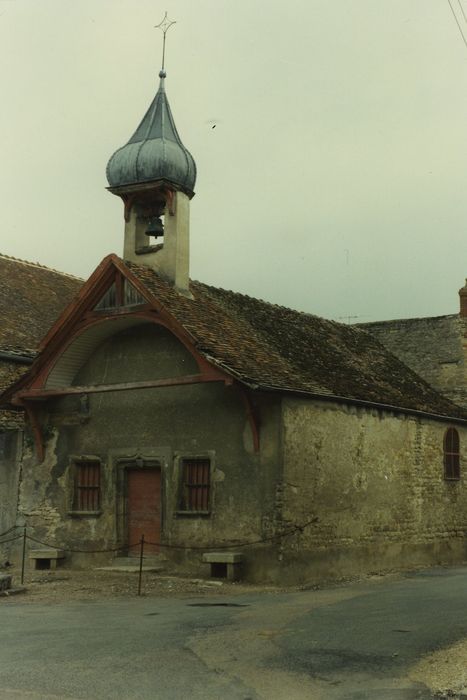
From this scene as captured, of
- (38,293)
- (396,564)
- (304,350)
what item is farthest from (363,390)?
(38,293)

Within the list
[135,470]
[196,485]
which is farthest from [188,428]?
[135,470]

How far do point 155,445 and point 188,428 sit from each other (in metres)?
0.89

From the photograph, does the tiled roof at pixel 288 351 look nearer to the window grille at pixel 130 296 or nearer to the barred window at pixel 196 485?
the window grille at pixel 130 296

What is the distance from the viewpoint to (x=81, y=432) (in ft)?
65.4

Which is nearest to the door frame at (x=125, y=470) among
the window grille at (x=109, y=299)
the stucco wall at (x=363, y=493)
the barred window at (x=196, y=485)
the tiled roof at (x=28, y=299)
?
the barred window at (x=196, y=485)

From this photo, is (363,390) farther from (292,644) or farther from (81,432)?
(292,644)

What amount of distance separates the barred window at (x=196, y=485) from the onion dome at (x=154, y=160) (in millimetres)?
5910

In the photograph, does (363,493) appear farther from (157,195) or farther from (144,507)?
(157,195)

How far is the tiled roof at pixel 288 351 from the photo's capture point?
1756 centimetres

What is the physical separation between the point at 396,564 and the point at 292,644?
11368 mm

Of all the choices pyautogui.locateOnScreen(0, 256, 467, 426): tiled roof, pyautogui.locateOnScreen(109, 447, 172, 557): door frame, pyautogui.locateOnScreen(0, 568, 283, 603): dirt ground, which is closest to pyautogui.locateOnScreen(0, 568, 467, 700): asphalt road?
pyautogui.locateOnScreen(0, 568, 283, 603): dirt ground

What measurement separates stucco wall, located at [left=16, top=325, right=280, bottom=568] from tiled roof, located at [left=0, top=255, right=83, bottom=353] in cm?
329

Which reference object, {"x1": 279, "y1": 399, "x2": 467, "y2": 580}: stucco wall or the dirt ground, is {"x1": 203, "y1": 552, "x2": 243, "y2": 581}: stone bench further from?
{"x1": 279, "y1": 399, "x2": 467, "y2": 580}: stucco wall

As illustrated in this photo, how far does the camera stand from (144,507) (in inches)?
750
